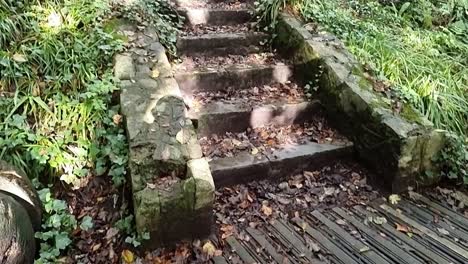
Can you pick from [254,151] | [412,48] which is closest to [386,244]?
[254,151]

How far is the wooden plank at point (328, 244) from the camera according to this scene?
2447mm

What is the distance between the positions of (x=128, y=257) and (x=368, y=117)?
2146 mm

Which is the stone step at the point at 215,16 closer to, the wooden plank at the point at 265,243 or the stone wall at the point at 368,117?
the stone wall at the point at 368,117

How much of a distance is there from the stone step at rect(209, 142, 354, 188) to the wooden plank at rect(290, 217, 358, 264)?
1.66ft

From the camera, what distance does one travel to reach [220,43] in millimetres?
4070

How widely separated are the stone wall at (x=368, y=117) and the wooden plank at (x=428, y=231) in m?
0.24

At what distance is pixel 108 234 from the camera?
2.43 m

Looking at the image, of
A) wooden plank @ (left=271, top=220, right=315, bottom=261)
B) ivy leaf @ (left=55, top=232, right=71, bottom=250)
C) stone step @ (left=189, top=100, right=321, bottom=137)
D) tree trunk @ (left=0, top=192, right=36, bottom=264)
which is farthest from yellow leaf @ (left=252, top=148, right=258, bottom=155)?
tree trunk @ (left=0, top=192, right=36, bottom=264)

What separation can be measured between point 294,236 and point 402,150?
1086 millimetres

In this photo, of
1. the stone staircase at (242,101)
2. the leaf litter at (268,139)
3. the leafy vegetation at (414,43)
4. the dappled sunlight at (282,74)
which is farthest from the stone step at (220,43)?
the leaf litter at (268,139)

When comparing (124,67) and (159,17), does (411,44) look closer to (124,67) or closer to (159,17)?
(159,17)

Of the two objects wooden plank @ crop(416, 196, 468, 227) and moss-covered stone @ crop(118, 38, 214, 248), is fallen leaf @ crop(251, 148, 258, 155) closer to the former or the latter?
moss-covered stone @ crop(118, 38, 214, 248)

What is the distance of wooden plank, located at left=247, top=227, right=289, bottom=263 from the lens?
244 centimetres

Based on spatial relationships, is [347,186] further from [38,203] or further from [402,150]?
[38,203]
